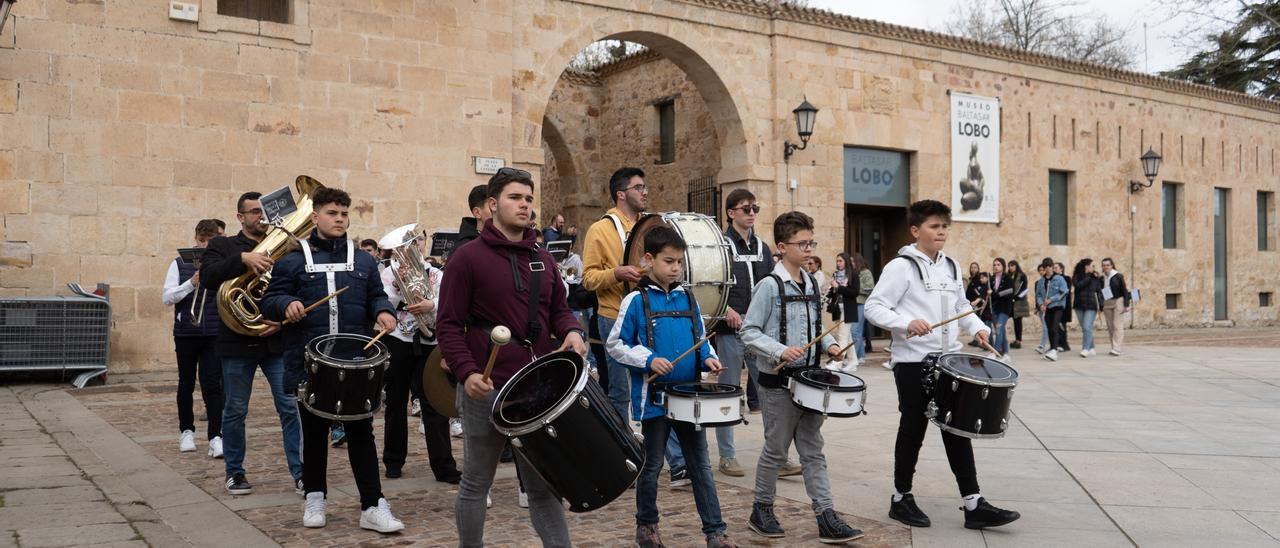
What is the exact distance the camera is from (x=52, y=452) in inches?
265

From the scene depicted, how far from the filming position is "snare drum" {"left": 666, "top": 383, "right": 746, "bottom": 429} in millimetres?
4309

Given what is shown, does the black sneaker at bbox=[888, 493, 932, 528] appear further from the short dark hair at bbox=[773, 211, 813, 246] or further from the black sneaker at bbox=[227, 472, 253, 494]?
the black sneaker at bbox=[227, 472, 253, 494]

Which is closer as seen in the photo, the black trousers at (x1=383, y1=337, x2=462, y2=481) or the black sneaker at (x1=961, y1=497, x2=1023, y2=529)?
the black sneaker at (x1=961, y1=497, x2=1023, y2=529)

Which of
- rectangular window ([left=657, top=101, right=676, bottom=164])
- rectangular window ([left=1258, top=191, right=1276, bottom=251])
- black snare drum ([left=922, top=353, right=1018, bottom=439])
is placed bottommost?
black snare drum ([left=922, top=353, right=1018, bottom=439])

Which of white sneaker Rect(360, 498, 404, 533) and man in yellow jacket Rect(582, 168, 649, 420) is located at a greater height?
man in yellow jacket Rect(582, 168, 649, 420)

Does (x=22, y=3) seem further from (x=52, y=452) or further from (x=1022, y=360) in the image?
(x=1022, y=360)

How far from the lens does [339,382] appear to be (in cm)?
467

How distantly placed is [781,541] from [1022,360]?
11.2m

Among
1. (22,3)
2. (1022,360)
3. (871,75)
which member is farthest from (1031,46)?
(22,3)

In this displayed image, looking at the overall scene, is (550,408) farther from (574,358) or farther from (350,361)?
(350,361)

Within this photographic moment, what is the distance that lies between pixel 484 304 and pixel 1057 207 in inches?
773

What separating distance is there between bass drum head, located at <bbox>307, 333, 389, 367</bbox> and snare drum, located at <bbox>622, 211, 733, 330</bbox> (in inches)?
62.9

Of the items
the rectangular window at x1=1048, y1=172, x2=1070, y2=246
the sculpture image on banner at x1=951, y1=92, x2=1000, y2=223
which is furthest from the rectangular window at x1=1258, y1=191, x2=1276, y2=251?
the sculpture image on banner at x1=951, y1=92, x2=1000, y2=223

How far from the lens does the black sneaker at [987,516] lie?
480 centimetres
